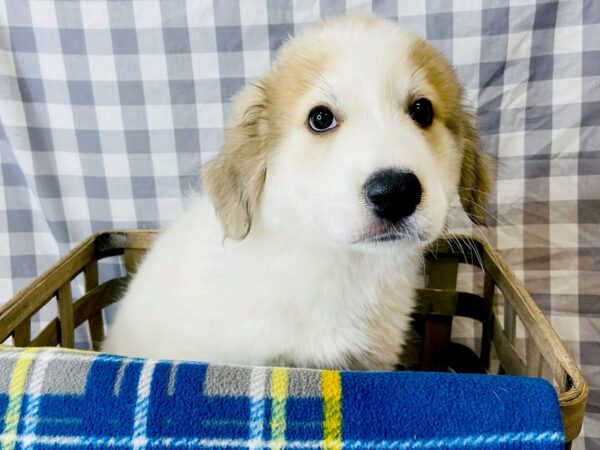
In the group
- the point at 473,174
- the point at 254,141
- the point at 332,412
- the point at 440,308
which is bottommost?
the point at 440,308

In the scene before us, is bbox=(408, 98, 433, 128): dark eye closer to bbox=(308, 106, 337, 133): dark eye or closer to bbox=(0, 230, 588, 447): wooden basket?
bbox=(308, 106, 337, 133): dark eye

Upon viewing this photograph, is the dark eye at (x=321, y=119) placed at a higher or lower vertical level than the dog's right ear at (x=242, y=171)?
higher

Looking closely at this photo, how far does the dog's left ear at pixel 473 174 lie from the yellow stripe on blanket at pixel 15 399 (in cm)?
92

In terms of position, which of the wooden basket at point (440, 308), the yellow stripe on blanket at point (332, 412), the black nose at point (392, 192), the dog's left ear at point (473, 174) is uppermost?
the black nose at point (392, 192)

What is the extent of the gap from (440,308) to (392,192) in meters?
0.78

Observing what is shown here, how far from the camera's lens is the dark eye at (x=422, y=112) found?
1092 millimetres

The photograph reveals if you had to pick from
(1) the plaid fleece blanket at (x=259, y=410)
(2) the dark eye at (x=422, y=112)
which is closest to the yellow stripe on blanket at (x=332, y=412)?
(1) the plaid fleece blanket at (x=259, y=410)

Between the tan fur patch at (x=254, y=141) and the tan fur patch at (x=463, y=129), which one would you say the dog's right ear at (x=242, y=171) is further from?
the tan fur patch at (x=463, y=129)

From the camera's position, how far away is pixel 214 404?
77cm

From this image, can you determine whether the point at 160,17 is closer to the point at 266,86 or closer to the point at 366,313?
the point at 266,86

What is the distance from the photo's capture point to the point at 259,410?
2.52 ft

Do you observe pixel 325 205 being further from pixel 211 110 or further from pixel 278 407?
pixel 211 110

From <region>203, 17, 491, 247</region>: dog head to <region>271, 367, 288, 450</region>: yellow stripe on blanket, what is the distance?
28 cm

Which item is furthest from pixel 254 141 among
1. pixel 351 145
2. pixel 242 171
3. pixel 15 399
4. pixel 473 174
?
pixel 15 399
